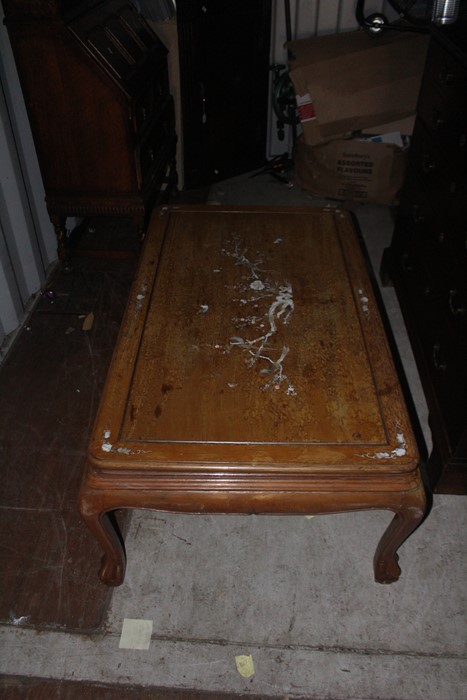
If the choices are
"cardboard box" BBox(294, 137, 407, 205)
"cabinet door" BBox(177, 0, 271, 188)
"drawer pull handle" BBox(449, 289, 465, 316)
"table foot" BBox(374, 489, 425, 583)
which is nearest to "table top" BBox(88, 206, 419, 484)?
"table foot" BBox(374, 489, 425, 583)

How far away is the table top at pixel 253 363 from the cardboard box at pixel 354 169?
1355 millimetres

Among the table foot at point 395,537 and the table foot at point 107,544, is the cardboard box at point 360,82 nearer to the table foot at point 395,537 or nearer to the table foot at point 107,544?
the table foot at point 395,537

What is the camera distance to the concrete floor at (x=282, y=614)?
1.37 metres

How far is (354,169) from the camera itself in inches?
129

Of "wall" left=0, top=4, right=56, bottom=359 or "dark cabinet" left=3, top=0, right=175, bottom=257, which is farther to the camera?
"wall" left=0, top=4, right=56, bottom=359

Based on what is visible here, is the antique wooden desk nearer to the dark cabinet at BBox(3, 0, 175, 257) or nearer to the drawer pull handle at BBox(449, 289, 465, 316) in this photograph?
the drawer pull handle at BBox(449, 289, 465, 316)

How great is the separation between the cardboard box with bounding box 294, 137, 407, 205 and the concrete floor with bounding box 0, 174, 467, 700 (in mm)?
2129

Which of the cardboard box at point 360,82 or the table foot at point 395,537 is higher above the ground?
the cardboard box at point 360,82

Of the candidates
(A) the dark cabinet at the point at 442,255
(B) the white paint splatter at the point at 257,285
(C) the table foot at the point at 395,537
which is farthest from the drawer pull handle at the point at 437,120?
(C) the table foot at the point at 395,537

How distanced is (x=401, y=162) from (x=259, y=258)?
1751 mm

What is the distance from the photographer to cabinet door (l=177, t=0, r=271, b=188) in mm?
3105

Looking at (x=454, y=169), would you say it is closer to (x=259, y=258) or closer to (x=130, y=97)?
(x=259, y=258)

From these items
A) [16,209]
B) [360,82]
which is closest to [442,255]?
[360,82]

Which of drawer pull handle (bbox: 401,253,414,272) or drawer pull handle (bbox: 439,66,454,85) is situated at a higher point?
drawer pull handle (bbox: 439,66,454,85)
